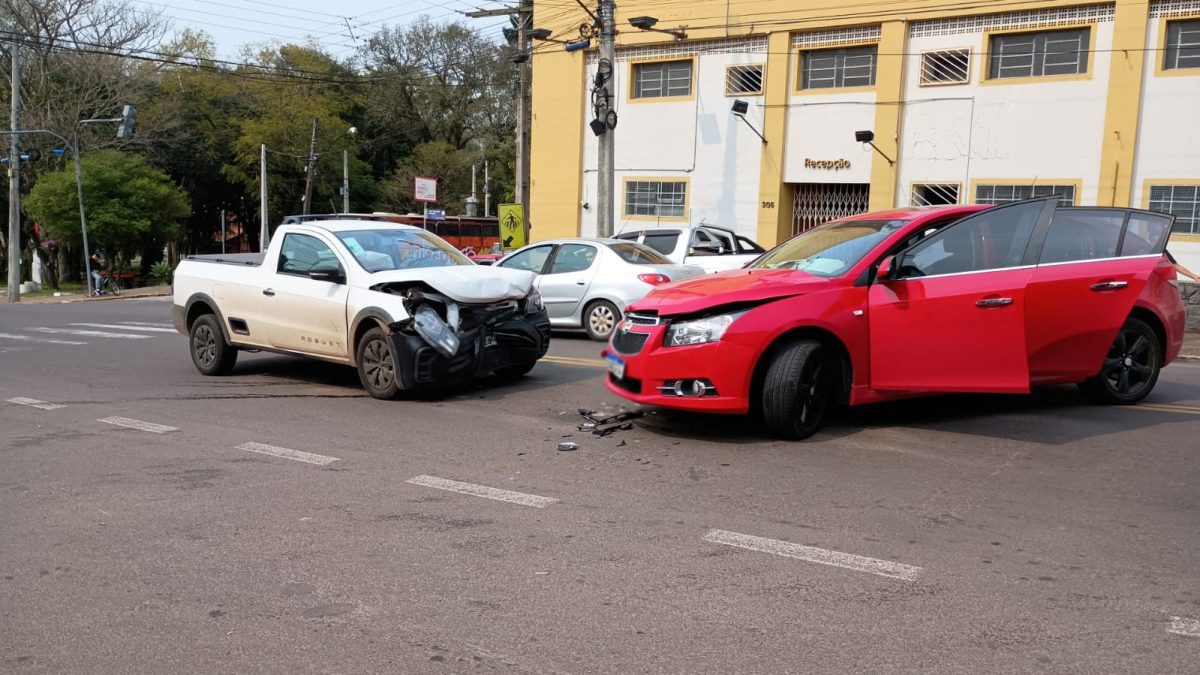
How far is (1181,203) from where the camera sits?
813 inches

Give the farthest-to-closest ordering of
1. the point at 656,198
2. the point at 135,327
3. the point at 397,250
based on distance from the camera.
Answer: the point at 656,198 → the point at 135,327 → the point at 397,250

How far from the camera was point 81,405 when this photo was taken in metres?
9.53

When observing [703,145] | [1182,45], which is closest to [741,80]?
[703,145]

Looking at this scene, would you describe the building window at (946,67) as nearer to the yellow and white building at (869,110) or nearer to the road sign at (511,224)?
the yellow and white building at (869,110)

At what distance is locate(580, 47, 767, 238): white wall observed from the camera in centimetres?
2527

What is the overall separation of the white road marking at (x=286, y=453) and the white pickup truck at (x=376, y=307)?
72.1 inches

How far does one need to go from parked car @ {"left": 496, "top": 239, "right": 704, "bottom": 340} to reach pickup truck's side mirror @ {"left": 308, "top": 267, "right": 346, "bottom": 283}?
189 inches

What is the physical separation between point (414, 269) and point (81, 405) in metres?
3.45

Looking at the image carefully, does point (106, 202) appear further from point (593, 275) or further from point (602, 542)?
point (602, 542)

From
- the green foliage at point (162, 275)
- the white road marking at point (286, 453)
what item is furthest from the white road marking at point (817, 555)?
the green foliage at point (162, 275)

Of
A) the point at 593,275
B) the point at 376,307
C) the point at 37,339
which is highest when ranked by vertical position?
the point at 593,275

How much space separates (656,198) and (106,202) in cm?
2490

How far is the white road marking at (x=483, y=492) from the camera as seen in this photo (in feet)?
19.3

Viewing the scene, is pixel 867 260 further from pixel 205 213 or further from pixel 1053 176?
pixel 205 213
